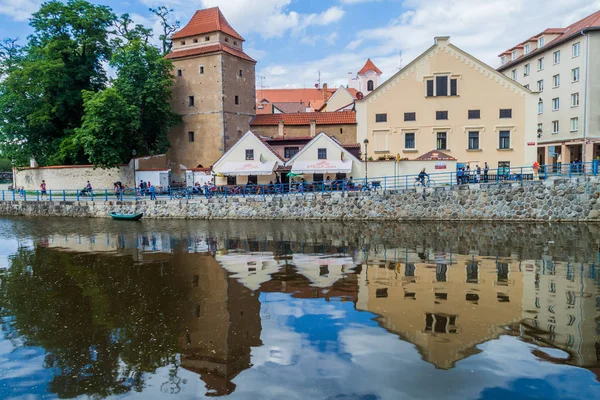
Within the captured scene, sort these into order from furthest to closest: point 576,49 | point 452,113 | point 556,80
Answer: point 556,80 < point 576,49 < point 452,113

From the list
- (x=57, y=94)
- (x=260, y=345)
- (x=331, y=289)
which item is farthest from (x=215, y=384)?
(x=57, y=94)

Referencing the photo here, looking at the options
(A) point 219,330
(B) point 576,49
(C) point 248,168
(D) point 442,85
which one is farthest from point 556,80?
(A) point 219,330

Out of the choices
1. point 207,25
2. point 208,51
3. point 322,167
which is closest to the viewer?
point 322,167

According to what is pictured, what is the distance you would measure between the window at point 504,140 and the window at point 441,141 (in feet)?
13.7

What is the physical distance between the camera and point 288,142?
38031 millimetres

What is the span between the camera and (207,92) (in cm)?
4084

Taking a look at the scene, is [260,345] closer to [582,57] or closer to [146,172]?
[146,172]

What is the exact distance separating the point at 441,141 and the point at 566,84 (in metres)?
16.0

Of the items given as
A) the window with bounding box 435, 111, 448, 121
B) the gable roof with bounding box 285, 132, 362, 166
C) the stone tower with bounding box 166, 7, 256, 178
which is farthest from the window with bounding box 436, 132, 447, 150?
the stone tower with bounding box 166, 7, 256, 178

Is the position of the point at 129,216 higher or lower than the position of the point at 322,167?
lower

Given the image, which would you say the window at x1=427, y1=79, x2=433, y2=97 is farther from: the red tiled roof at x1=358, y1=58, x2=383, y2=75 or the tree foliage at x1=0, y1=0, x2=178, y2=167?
the red tiled roof at x1=358, y1=58, x2=383, y2=75

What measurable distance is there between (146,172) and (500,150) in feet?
96.0

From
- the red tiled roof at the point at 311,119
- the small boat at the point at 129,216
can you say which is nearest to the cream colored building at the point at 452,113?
the red tiled roof at the point at 311,119

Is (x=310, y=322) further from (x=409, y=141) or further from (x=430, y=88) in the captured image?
(x=430, y=88)
